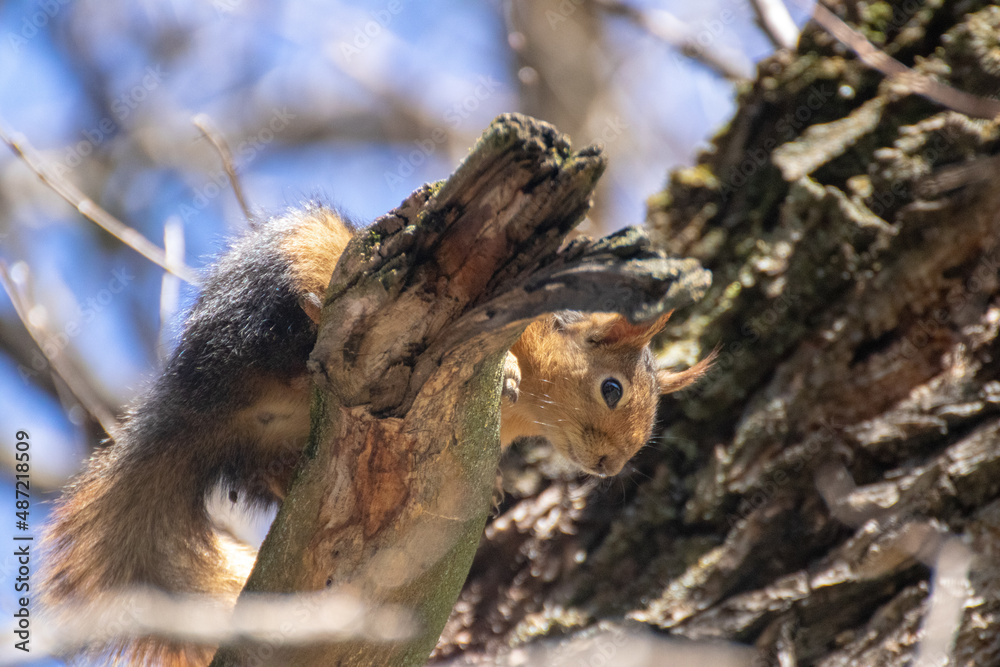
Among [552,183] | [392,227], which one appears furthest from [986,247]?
[392,227]

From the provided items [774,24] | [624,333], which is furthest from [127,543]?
[774,24]

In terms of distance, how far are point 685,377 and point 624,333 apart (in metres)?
0.31

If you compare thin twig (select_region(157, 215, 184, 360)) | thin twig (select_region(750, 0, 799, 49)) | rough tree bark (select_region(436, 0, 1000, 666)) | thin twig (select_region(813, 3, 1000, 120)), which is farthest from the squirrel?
thin twig (select_region(750, 0, 799, 49))

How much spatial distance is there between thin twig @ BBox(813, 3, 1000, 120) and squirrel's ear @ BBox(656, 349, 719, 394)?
887mm

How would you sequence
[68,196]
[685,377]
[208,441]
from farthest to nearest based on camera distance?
[685,377], [68,196], [208,441]

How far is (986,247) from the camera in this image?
2.14 metres

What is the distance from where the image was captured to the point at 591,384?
7.39ft

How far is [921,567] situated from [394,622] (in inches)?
53.1

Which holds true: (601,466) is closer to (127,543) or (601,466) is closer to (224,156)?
(127,543)

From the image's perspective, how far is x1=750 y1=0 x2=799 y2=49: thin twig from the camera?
3.09m

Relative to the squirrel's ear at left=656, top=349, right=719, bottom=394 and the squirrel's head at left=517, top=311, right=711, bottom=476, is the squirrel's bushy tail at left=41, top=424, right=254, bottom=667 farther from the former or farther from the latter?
the squirrel's ear at left=656, top=349, right=719, bottom=394

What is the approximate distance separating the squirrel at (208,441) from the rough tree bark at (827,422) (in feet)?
1.48

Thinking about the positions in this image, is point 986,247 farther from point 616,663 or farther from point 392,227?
point 392,227

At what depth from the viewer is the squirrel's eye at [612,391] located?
225 cm
